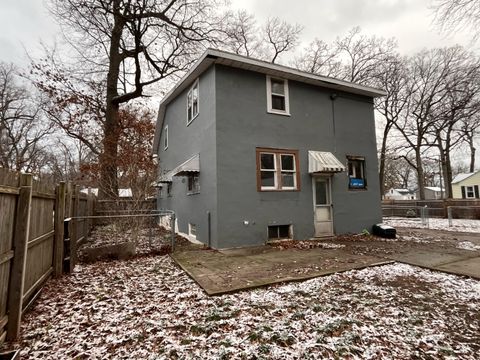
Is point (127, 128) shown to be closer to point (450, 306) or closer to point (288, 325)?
point (288, 325)

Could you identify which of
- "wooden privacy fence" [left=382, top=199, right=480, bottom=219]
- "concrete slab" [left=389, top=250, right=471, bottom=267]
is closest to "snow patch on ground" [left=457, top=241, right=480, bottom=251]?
"concrete slab" [left=389, top=250, right=471, bottom=267]

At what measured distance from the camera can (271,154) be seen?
29.3ft

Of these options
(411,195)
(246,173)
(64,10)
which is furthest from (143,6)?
(411,195)

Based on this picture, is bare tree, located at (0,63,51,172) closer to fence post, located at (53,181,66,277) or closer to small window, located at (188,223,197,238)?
small window, located at (188,223,197,238)

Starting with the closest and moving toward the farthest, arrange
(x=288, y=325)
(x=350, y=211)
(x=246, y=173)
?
(x=288, y=325)
(x=246, y=173)
(x=350, y=211)

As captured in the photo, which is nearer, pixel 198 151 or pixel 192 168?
pixel 192 168

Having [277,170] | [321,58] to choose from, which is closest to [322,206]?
[277,170]

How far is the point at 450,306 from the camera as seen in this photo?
376cm

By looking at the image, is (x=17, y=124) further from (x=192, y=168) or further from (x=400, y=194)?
(x=400, y=194)

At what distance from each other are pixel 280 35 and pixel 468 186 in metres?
27.9

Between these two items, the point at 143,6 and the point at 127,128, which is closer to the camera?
the point at 143,6

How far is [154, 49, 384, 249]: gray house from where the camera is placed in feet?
26.7

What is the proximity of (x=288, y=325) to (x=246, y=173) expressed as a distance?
18.3 ft

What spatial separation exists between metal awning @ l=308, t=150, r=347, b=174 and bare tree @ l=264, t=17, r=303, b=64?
1588cm
